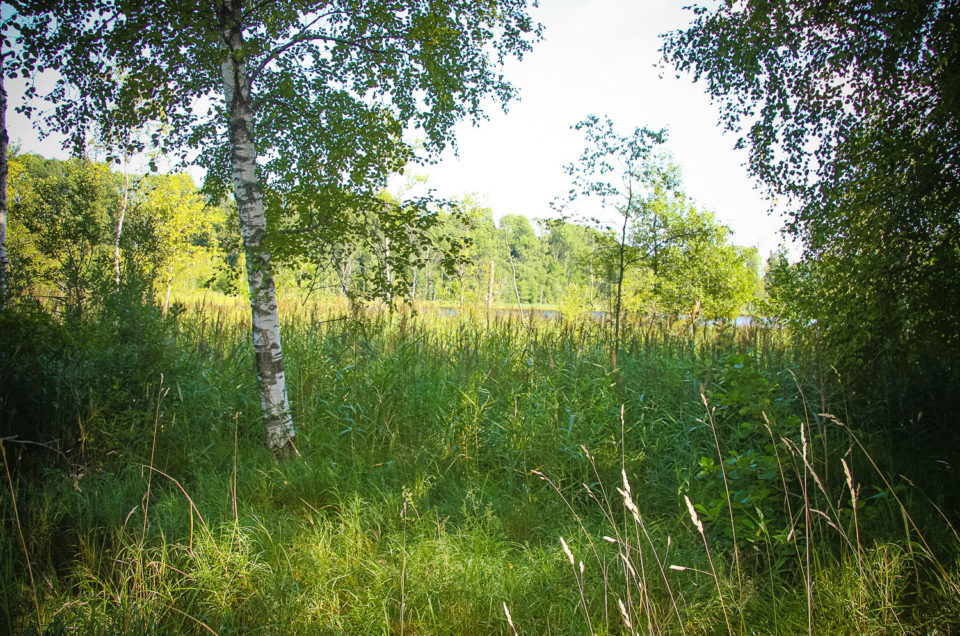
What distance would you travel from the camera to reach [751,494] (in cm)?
280

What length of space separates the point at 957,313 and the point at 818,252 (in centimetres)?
119

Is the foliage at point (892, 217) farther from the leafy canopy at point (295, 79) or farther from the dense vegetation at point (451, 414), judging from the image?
the leafy canopy at point (295, 79)

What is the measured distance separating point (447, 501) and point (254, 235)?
110 inches

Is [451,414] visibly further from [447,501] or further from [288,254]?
[288,254]

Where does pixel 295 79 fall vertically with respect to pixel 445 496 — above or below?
above

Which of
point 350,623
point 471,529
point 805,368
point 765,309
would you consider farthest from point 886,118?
point 765,309

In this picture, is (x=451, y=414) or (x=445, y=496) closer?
(x=445, y=496)

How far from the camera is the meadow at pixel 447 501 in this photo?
2221 mm

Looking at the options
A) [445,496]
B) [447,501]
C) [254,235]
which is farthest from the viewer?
[254,235]

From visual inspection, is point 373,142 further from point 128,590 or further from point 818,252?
point 818,252

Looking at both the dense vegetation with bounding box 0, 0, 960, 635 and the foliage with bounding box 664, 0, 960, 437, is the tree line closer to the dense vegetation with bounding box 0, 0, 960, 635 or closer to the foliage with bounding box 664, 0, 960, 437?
the dense vegetation with bounding box 0, 0, 960, 635

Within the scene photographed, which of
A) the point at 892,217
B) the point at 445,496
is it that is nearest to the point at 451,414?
the point at 445,496

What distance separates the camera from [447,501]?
3.48 meters

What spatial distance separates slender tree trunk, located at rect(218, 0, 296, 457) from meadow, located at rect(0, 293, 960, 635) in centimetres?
42
